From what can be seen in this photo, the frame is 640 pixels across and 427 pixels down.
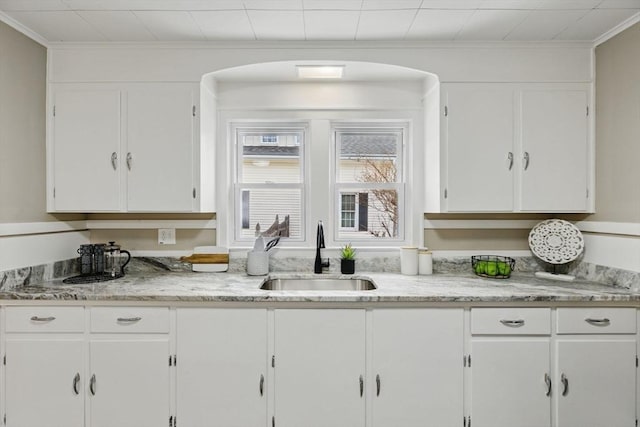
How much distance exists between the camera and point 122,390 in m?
2.01

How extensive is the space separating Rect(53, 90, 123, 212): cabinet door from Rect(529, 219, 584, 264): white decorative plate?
2660mm

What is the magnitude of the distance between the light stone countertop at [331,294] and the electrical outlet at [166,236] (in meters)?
0.49

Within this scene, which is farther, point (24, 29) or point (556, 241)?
point (556, 241)

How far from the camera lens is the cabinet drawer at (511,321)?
2.01 metres

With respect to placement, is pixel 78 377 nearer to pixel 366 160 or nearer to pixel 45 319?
pixel 45 319

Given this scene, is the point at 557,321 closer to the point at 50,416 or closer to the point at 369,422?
the point at 369,422

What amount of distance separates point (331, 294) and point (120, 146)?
154 centimetres

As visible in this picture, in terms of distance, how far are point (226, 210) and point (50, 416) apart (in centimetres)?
147

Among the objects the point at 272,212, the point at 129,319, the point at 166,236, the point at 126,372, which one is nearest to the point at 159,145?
the point at 166,236

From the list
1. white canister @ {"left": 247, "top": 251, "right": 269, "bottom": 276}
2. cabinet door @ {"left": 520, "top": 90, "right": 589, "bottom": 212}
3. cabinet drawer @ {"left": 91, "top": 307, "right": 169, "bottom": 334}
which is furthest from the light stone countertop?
cabinet door @ {"left": 520, "top": 90, "right": 589, "bottom": 212}

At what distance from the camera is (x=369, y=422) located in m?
2.02

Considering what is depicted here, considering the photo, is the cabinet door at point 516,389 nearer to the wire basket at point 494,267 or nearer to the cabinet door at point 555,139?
the wire basket at point 494,267

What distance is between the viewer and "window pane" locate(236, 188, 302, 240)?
2.83 meters

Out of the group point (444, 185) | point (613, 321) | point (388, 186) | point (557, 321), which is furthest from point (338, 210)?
point (613, 321)
